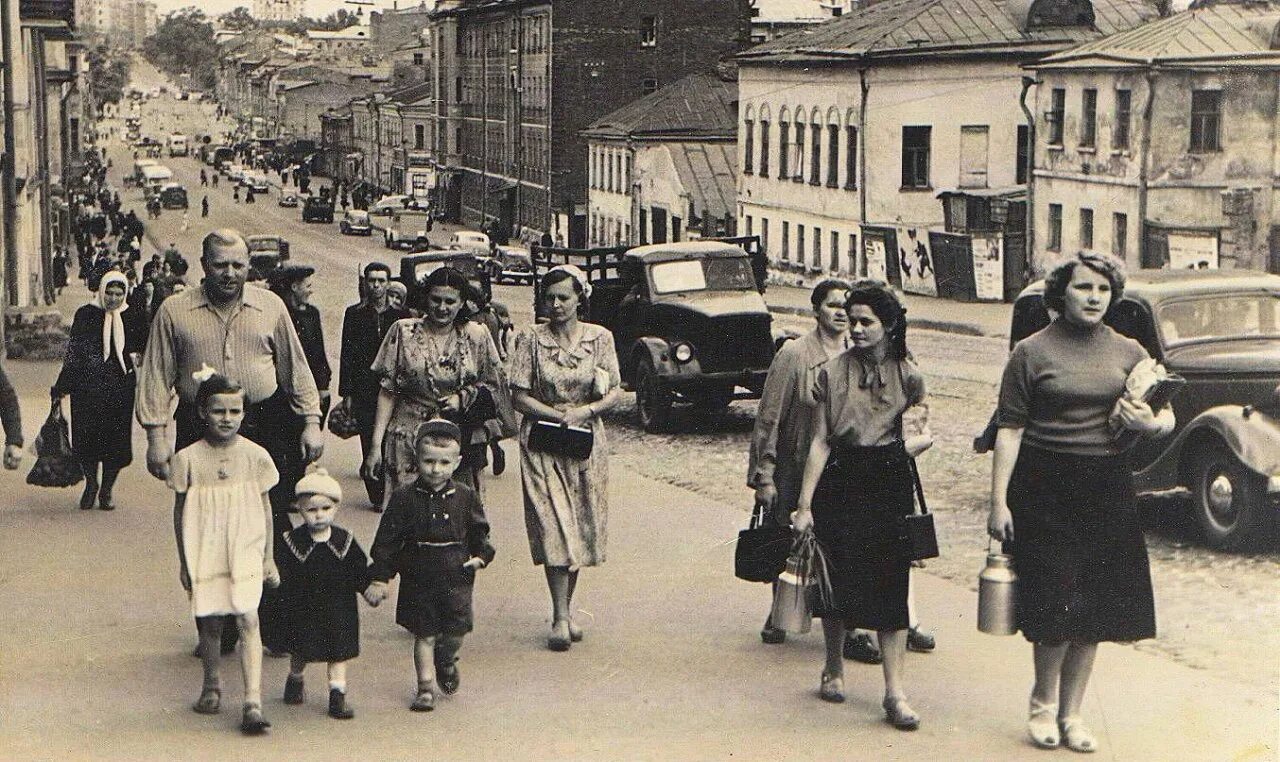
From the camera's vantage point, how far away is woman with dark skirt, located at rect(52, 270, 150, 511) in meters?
14.4

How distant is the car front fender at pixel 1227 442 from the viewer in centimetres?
1259

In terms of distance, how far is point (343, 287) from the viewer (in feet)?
183

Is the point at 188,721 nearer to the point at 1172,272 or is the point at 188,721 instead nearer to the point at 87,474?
the point at 87,474

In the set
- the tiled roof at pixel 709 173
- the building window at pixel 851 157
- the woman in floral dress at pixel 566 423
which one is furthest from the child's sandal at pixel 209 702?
the tiled roof at pixel 709 173

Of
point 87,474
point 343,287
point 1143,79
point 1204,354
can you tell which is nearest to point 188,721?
point 87,474

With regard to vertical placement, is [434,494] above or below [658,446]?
above

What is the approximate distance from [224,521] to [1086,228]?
114 ft

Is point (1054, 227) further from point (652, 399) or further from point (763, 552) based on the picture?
point (763, 552)

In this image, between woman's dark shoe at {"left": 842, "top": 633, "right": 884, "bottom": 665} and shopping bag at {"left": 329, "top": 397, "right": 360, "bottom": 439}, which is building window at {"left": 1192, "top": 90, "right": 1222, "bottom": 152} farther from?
woman's dark shoe at {"left": 842, "top": 633, "right": 884, "bottom": 665}

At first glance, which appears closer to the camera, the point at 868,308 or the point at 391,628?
the point at 868,308

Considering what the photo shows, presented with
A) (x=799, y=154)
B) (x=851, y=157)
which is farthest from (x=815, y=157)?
(x=851, y=157)

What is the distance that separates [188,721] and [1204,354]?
25.4 feet

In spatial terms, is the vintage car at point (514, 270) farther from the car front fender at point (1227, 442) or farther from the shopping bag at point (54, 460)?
the car front fender at point (1227, 442)

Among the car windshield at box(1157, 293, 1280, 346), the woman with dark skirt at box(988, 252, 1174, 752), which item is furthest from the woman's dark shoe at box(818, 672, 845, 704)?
the car windshield at box(1157, 293, 1280, 346)
